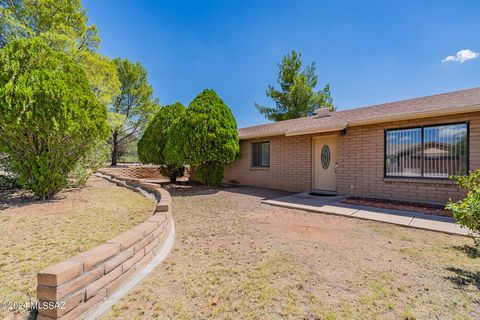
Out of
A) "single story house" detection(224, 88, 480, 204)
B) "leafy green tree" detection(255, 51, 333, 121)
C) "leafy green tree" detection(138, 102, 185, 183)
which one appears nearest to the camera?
"single story house" detection(224, 88, 480, 204)

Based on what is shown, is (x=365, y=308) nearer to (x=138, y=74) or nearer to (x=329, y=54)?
(x=329, y=54)

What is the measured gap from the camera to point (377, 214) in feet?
17.6

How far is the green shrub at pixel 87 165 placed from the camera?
8.20 meters

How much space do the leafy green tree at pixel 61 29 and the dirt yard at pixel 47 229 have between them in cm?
1014

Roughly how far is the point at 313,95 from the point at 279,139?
12.6 metres

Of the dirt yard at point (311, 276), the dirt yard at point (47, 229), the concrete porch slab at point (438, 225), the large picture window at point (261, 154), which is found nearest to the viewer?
the dirt yard at point (311, 276)

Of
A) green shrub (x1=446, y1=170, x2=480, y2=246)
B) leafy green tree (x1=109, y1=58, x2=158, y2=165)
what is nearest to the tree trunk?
leafy green tree (x1=109, y1=58, x2=158, y2=165)

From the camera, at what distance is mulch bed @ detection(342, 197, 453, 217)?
17.8ft

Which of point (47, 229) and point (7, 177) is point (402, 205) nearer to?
point (47, 229)

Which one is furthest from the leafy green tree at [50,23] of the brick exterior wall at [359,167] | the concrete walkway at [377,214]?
the concrete walkway at [377,214]

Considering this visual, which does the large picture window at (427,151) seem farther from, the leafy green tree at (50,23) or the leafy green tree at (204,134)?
the leafy green tree at (50,23)

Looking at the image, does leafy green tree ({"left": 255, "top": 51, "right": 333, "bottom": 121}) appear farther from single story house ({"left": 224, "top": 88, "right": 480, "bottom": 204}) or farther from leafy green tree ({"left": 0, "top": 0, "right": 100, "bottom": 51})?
leafy green tree ({"left": 0, "top": 0, "right": 100, "bottom": 51})

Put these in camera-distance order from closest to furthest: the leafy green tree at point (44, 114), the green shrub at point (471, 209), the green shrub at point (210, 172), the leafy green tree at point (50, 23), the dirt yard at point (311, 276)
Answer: the dirt yard at point (311, 276) → the green shrub at point (471, 209) → the leafy green tree at point (44, 114) → the green shrub at point (210, 172) → the leafy green tree at point (50, 23)

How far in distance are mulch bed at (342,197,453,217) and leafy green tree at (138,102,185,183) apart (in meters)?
8.32
